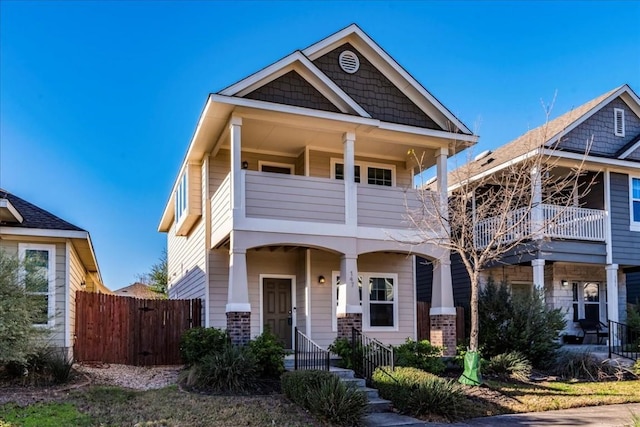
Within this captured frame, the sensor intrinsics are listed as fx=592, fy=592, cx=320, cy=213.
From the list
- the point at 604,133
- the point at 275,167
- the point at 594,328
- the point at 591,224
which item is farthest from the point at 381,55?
the point at 594,328

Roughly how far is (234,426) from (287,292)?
7.17m

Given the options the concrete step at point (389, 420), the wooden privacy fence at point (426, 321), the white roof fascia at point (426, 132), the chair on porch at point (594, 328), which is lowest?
the concrete step at point (389, 420)

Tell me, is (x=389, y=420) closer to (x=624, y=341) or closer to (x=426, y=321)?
(x=426, y=321)

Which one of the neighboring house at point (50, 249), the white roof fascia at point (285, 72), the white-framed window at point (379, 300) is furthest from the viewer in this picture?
the white-framed window at point (379, 300)

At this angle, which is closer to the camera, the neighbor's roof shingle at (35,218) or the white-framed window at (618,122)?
the neighbor's roof shingle at (35,218)

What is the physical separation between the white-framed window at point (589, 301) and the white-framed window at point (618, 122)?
16.8 feet

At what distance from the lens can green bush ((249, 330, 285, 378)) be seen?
39.1ft

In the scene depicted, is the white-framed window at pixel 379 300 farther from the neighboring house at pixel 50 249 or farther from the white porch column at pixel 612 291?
the neighboring house at pixel 50 249

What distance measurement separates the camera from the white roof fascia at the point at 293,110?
1283 cm

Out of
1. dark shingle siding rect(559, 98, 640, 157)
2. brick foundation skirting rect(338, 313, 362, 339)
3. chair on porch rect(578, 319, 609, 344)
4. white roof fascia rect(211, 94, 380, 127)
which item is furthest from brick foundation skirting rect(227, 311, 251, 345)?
chair on porch rect(578, 319, 609, 344)

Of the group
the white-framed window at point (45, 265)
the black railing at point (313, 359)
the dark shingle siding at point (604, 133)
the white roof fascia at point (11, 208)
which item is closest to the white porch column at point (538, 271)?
the dark shingle siding at point (604, 133)

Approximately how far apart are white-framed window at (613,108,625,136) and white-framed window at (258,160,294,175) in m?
11.0

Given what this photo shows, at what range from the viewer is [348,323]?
1349 cm

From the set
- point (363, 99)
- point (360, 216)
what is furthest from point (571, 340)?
point (363, 99)
